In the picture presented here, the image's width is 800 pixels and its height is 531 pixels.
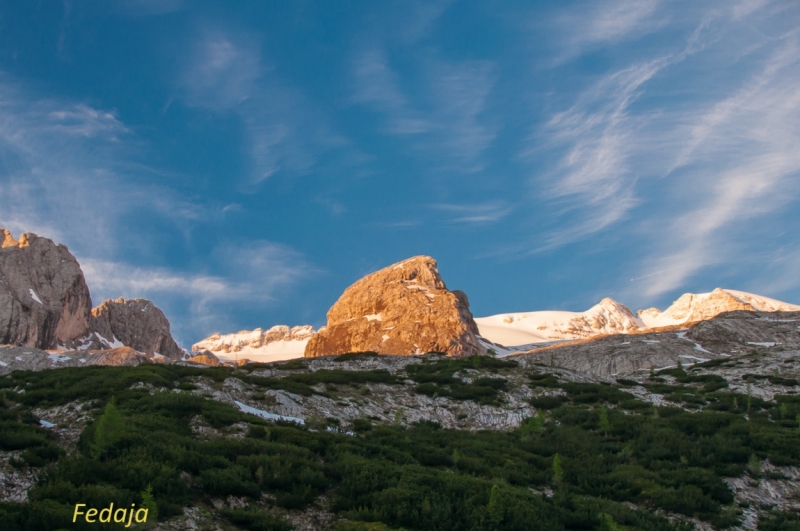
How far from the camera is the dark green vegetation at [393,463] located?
1369 cm

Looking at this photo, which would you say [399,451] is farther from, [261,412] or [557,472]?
[261,412]

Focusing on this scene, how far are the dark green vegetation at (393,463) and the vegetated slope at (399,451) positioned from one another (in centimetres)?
6

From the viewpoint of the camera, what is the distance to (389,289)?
148 m

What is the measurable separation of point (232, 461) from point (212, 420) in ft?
15.7

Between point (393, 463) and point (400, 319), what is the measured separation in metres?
118

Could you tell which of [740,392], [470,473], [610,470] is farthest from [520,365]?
[470,473]

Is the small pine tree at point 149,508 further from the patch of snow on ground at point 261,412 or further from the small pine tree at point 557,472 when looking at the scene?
the patch of snow on ground at point 261,412

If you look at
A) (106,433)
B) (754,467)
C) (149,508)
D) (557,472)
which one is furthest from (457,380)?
(149,508)

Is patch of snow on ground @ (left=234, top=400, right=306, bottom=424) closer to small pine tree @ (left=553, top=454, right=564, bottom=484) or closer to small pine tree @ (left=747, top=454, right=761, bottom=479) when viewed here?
small pine tree @ (left=553, top=454, right=564, bottom=484)

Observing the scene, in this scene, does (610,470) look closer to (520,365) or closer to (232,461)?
(232,461)

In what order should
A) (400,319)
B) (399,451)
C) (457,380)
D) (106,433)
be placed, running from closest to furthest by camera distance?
(106,433), (399,451), (457,380), (400,319)

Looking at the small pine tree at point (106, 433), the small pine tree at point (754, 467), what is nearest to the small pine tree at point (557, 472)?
the small pine tree at point (754, 467)

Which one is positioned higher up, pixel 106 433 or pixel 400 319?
pixel 400 319

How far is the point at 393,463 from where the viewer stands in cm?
1839
